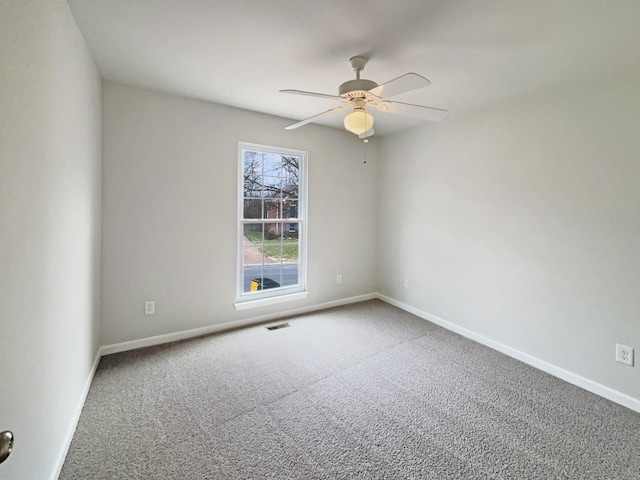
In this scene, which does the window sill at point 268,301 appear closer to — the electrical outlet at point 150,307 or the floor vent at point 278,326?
the floor vent at point 278,326

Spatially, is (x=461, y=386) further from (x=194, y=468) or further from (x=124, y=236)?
(x=124, y=236)

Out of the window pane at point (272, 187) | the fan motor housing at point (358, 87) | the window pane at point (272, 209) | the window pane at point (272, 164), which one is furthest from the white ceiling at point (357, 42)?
the window pane at point (272, 209)

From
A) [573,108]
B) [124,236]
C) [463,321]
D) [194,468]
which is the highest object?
[573,108]

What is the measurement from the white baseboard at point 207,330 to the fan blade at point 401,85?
274 cm

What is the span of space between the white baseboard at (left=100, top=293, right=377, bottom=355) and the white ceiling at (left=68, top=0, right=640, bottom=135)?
2.37 metres

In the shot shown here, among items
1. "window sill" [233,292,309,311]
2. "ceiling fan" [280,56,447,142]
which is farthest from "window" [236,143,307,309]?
"ceiling fan" [280,56,447,142]

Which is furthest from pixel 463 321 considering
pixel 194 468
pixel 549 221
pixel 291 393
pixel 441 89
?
pixel 194 468

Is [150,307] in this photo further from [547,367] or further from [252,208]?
[547,367]

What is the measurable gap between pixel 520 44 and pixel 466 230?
1848 mm

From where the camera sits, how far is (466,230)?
3.32 meters

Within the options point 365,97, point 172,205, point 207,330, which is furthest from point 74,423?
point 365,97

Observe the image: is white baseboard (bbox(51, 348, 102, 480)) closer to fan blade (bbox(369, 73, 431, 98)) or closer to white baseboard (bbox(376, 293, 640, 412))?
fan blade (bbox(369, 73, 431, 98))

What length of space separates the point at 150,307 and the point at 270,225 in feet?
5.05

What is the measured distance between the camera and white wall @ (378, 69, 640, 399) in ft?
7.27
